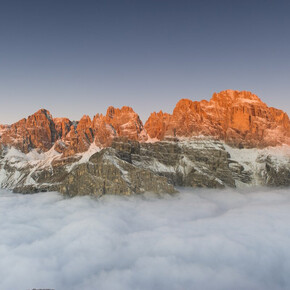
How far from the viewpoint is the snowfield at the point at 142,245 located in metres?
107

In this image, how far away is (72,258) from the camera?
122312mm

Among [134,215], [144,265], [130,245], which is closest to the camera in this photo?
[144,265]

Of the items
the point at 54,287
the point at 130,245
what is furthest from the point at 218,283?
the point at 54,287

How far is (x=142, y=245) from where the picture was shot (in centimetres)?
13275

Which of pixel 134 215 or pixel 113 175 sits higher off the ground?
pixel 113 175

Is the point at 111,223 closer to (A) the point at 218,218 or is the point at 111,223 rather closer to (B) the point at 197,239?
(B) the point at 197,239

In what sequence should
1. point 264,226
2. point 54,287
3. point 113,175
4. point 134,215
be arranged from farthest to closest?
point 113,175 → point 134,215 → point 264,226 → point 54,287

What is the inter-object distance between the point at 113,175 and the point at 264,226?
353ft

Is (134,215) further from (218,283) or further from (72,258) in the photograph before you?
(218,283)

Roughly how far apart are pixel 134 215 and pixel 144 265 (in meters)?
54.9

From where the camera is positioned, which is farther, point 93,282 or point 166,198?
point 166,198

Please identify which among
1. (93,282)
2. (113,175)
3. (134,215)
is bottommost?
(93,282)

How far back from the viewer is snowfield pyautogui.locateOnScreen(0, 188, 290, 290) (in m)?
107

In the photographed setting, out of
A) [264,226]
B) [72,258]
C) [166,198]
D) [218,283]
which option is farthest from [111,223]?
[264,226]
